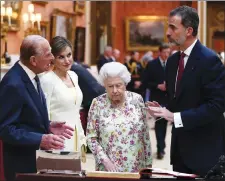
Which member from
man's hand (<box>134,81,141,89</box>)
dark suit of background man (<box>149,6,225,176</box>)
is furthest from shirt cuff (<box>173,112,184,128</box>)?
man's hand (<box>134,81,141,89</box>)

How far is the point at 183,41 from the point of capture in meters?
4.16

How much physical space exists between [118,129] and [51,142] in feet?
3.01

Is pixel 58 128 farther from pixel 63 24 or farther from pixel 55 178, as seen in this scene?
pixel 63 24

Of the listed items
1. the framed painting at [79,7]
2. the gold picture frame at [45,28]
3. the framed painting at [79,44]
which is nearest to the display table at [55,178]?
the gold picture frame at [45,28]

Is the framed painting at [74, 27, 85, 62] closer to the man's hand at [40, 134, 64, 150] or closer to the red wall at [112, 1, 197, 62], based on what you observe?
the red wall at [112, 1, 197, 62]

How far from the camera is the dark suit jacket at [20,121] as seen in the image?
12.4 feet

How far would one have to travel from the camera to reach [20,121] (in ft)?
12.7

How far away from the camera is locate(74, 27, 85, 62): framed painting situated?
17.3 meters

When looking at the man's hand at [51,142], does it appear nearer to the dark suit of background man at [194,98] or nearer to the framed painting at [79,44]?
the dark suit of background man at [194,98]

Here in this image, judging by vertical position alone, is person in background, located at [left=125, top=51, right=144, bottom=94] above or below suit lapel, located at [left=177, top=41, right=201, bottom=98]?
below

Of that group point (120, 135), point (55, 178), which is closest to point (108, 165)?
point (120, 135)

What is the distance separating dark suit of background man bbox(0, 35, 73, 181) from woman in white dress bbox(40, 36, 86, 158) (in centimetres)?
134

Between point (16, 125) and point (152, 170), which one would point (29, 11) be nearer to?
point (16, 125)

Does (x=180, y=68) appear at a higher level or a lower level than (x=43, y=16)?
lower
